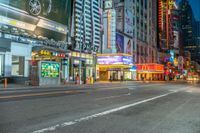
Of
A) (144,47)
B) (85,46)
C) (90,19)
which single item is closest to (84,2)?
(90,19)

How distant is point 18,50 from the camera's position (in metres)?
41.9

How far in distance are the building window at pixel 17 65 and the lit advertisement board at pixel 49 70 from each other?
7.80m

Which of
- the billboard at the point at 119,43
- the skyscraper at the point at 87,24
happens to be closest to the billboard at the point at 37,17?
the skyscraper at the point at 87,24

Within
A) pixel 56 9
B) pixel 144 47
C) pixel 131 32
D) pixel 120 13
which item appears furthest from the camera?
pixel 144 47

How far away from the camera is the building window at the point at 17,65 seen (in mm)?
41997

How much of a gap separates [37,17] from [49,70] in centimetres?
1311

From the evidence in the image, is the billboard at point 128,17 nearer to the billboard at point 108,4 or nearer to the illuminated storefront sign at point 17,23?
the billboard at point 108,4

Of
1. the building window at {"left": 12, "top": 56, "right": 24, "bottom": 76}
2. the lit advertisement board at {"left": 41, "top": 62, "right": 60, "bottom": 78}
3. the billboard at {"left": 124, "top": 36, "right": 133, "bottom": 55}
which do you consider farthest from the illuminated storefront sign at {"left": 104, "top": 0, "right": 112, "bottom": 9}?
the lit advertisement board at {"left": 41, "top": 62, "right": 60, "bottom": 78}

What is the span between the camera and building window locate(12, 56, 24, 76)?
4200 cm

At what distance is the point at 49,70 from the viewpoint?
3634cm

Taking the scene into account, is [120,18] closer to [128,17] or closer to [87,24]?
[128,17]

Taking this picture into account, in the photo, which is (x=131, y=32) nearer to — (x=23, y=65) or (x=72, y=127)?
(x=23, y=65)

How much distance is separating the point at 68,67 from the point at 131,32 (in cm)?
4231

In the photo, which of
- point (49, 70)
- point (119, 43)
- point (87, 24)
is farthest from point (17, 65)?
point (119, 43)
